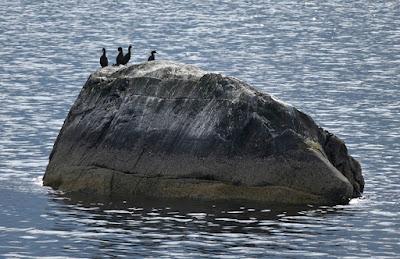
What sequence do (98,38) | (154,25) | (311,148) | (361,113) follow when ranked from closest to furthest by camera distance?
(311,148) → (361,113) → (98,38) → (154,25)

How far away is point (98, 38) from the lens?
131250mm

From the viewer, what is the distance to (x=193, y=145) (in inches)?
1799

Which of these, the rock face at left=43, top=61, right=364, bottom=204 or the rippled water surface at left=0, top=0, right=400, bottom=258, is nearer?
the rippled water surface at left=0, top=0, right=400, bottom=258

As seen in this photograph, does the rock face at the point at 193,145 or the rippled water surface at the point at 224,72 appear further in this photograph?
the rock face at the point at 193,145

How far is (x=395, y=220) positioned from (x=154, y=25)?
109183 millimetres

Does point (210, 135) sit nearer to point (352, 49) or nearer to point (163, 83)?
point (163, 83)

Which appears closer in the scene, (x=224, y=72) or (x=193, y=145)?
(x=193, y=145)

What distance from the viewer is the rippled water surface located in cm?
4097

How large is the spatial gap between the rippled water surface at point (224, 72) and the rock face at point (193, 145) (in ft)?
2.68

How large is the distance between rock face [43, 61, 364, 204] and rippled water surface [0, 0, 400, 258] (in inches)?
32.2

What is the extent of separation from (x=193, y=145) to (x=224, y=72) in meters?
50.7

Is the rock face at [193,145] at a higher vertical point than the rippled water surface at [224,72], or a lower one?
higher

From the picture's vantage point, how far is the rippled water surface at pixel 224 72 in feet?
134

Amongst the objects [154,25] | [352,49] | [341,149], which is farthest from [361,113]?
[154,25]
